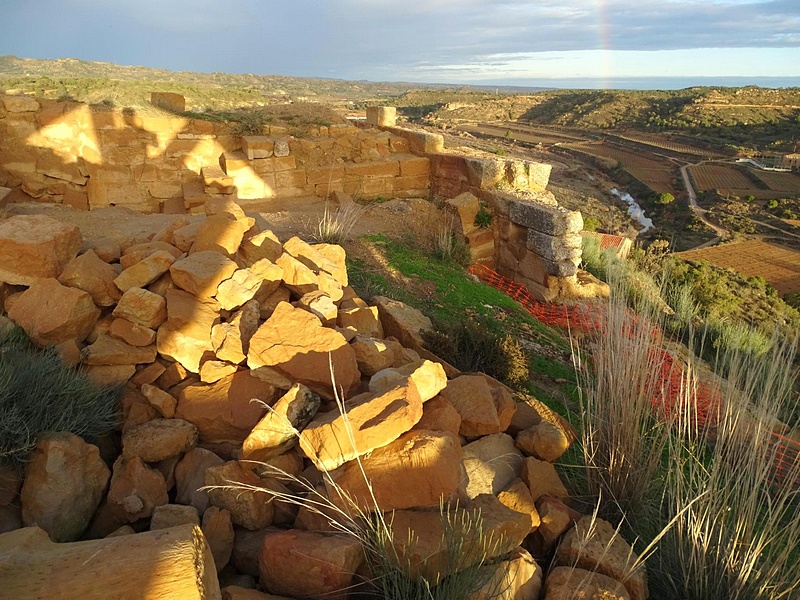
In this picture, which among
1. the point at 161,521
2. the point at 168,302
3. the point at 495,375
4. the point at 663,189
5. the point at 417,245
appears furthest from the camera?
the point at 663,189

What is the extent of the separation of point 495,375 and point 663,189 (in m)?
33.6

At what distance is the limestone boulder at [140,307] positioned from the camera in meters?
3.23

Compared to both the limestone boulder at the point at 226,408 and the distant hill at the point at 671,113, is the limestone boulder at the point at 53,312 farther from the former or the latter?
the distant hill at the point at 671,113

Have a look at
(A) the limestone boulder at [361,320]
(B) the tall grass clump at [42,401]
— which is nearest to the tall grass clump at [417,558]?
(B) the tall grass clump at [42,401]

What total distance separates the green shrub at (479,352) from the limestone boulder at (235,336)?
1.35 m

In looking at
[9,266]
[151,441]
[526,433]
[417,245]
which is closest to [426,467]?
[526,433]

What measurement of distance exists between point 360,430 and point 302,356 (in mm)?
678

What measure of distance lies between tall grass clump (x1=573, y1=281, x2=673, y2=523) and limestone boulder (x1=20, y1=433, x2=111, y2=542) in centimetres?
238

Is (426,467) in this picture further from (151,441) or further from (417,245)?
(417,245)

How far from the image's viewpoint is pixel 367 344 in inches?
124

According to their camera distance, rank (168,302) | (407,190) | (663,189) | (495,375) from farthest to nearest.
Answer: (663,189) → (407,190) → (495,375) → (168,302)

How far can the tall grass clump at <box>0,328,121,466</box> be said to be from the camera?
2424mm

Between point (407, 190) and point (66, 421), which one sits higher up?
point (407, 190)

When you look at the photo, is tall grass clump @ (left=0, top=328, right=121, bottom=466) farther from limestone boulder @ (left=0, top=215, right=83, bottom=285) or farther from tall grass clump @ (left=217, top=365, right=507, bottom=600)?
tall grass clump @ (left=217, top=365, right=507, bottom=600)
